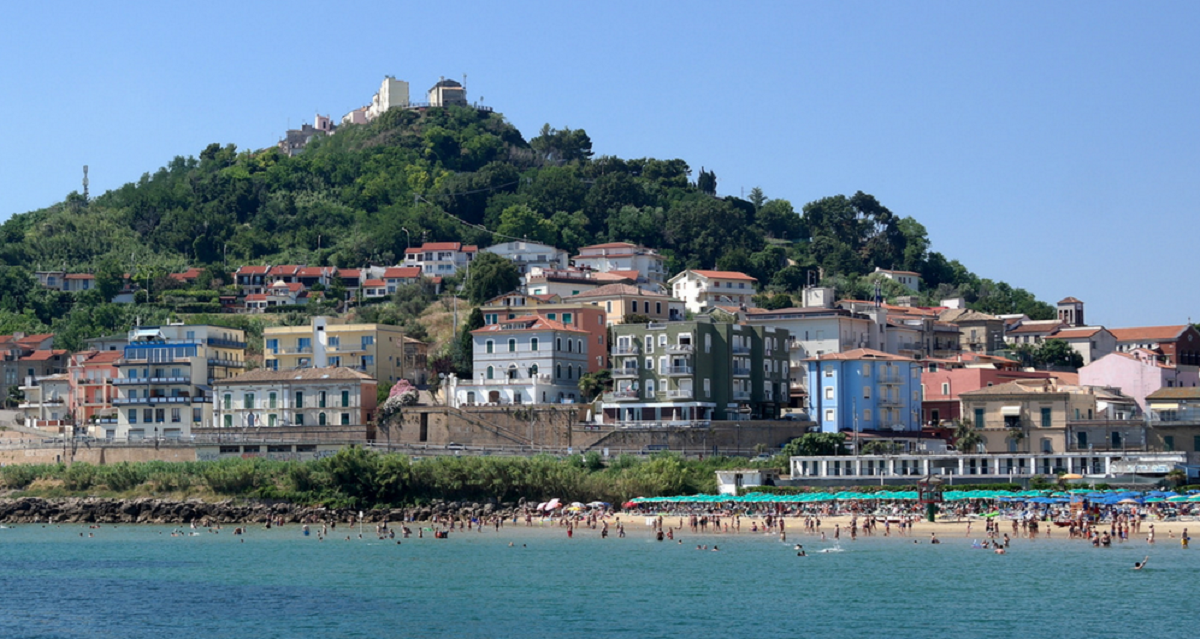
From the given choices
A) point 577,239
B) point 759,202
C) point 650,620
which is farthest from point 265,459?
point 759,202

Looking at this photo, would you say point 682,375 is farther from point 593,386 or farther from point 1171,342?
point 1171,342

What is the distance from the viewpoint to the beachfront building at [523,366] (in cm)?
8344

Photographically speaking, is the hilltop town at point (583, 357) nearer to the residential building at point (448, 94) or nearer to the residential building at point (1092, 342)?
the residential building at point (1092, 342)

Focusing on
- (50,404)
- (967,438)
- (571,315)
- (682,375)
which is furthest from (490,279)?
(967,438)

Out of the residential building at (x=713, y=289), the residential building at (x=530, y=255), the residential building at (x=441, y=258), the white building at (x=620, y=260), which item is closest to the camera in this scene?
the residential building at (x=713, y=289)

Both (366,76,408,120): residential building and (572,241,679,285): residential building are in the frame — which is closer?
(572,241,679,285): residential building

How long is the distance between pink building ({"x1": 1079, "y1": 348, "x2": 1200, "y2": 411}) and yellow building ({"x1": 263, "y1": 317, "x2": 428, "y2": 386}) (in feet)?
130

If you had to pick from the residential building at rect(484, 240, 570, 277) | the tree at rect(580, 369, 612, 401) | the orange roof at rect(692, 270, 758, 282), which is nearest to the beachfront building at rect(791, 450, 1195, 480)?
the tree at rect(580, 369, 612, 401)

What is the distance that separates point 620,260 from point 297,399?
1678 inches

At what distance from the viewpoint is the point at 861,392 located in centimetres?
7950

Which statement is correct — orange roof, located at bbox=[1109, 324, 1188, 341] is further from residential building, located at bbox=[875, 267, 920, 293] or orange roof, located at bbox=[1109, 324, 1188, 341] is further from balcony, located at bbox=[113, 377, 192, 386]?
balcony, located at bbox=[113, 377, 192, 386]

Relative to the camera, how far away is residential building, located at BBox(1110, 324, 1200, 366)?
9994 cm

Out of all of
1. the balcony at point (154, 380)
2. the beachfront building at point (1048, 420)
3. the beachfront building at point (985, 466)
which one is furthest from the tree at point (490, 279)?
the beachfront building at point (985, 466)

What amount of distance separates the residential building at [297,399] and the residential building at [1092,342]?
50.4m
